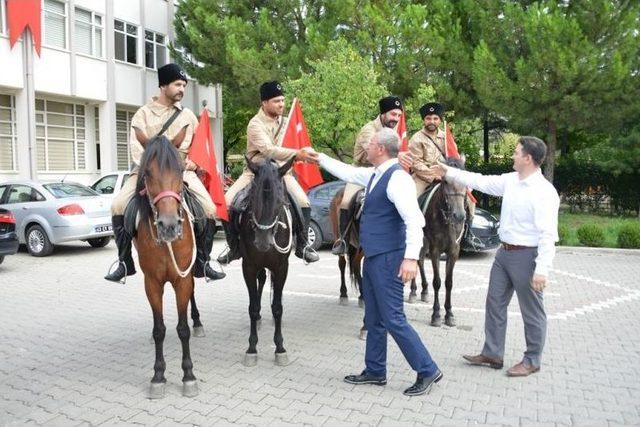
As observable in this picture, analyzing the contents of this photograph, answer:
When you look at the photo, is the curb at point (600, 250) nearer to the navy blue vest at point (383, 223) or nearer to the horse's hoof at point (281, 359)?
the horse's hoof at point (281, 359)

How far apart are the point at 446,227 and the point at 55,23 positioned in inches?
893

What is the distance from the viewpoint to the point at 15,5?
862 inches

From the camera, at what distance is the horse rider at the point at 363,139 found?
809 cm

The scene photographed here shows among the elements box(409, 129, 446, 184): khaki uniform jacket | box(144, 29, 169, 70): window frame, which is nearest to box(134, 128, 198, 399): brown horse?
box(409, 129, 446, 184): khaki uniform jacket

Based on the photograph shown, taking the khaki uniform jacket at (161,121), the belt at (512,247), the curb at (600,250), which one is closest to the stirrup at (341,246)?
the belt at (512,247)

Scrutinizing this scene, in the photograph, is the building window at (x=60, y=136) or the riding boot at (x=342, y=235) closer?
the riding boot at (x=342, y=235)

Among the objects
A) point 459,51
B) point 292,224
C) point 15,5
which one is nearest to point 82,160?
point 15,5

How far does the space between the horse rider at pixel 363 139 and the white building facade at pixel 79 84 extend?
61.0 feet

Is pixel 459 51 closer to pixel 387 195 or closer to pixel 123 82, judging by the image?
pixel 123 82

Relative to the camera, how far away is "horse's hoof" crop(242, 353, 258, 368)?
6309 mm

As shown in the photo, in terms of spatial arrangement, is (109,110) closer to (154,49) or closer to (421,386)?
(154,49)

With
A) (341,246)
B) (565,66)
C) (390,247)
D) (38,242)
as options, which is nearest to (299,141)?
(341,246)

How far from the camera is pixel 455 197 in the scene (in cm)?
787

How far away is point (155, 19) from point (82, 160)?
341 inches
